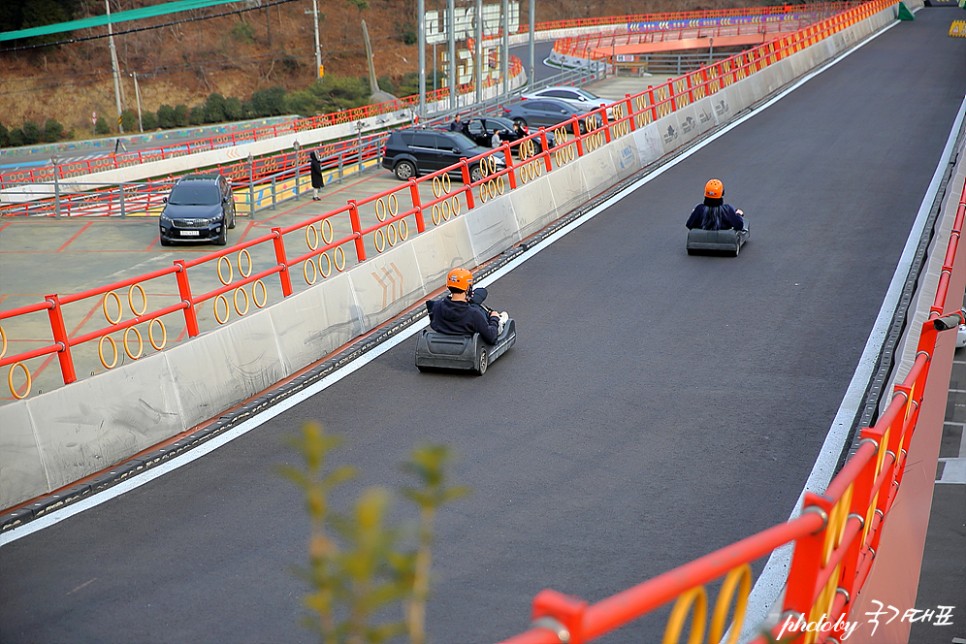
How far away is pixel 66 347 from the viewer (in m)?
9.76

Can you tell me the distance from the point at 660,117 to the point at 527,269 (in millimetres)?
11577

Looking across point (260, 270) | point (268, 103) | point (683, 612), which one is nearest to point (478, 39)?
point (260, 270)

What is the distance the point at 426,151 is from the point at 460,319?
2270cm

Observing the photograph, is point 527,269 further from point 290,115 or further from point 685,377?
point 290,115

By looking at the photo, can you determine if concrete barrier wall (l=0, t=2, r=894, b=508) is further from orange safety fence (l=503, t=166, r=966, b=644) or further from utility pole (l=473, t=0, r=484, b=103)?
utility pole (l=473, t=0, r=484, b=103)

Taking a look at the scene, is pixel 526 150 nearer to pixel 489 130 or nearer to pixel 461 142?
pixel 461 142

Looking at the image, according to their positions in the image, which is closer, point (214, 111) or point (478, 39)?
point (478, 39)

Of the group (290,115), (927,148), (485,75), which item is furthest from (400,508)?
(290,115)

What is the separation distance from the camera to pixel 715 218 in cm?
1750

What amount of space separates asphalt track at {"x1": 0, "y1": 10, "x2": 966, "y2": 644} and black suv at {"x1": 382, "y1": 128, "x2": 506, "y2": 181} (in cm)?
1520

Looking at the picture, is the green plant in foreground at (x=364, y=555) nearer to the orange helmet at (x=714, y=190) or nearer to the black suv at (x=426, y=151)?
the orange helmet at (x=714, y=190)

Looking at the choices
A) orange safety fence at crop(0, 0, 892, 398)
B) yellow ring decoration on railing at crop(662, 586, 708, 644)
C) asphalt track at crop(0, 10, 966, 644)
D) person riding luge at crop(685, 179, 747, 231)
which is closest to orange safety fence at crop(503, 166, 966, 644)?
yellow ring decoration on railing at crop(662, 586, 708, 644)

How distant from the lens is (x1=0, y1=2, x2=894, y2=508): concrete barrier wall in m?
9.31

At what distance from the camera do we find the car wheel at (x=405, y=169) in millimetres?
34781
